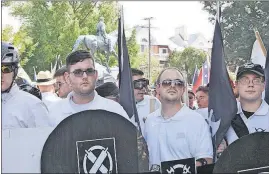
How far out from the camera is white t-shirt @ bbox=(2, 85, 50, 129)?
9.53 ft

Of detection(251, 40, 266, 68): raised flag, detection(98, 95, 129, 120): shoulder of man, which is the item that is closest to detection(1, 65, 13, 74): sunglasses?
detection(98, 95, 129, 120): shoulder of man

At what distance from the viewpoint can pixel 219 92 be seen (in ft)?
11.3

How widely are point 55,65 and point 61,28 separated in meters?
0.27

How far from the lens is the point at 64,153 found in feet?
9.37

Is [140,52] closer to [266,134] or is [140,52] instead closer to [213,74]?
[213,74]

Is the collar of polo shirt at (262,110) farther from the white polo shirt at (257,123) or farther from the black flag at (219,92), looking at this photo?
the black flag at (219,92)

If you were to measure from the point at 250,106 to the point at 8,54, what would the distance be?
5.81 ft

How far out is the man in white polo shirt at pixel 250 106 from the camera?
3.37 m

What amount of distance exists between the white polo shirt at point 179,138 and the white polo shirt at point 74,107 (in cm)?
29

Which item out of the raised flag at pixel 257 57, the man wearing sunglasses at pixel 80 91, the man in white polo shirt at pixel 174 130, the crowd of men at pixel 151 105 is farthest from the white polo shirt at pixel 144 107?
the raised flag at pixel 257 57

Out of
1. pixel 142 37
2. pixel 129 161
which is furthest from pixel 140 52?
pixel 129 161

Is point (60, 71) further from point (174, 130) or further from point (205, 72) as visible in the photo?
point (205, 72)

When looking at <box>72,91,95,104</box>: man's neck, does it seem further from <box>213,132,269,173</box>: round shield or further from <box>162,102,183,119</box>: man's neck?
<box>213,132,269,173</box>: round shield

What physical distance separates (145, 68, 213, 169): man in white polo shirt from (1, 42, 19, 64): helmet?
1.03m
